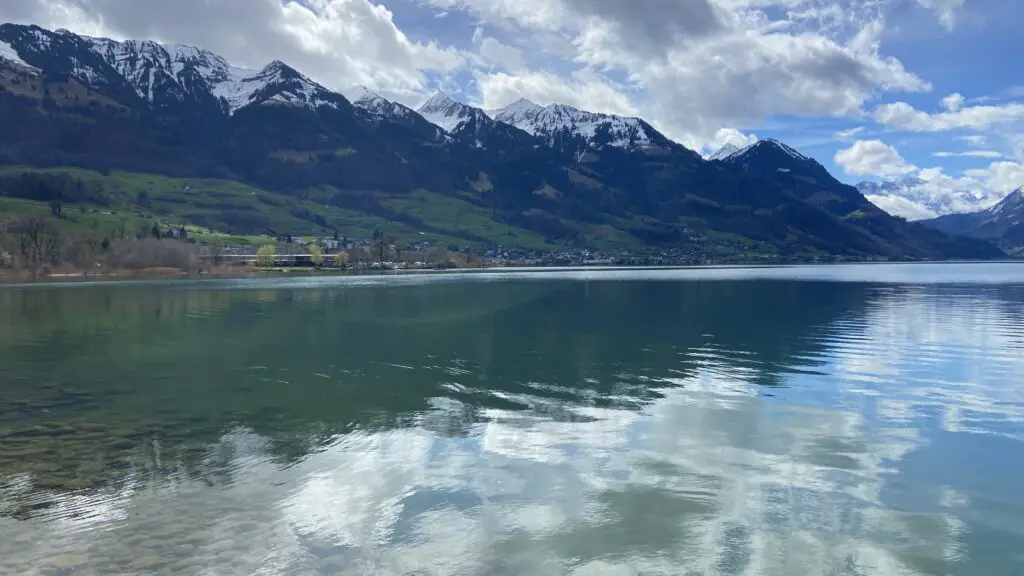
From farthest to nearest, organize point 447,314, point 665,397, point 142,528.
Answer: point 447,314
point 665,397
point 142,528

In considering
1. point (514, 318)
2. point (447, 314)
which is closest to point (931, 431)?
point (514, 318)

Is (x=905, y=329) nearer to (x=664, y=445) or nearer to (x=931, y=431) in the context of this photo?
(x=931, y=431)

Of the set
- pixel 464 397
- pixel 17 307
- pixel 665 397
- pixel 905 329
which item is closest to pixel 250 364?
pixel 464 397

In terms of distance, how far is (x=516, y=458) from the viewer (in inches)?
922

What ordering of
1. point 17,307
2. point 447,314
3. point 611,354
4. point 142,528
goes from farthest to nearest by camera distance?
point 17,307 < point 447,314 < point 611,354 < point 142,528

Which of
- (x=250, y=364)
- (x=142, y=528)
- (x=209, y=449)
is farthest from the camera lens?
(x=250, y=364)

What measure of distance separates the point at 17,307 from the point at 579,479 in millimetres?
100775

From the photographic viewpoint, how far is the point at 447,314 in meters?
81.9

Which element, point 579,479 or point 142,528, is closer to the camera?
point 142,528

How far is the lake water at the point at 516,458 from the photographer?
16016mm

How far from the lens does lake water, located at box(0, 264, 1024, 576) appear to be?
52.5ft

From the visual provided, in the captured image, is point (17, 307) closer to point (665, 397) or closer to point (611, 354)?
point (611, 354)

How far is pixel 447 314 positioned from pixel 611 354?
36750mm

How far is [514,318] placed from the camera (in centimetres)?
7606
